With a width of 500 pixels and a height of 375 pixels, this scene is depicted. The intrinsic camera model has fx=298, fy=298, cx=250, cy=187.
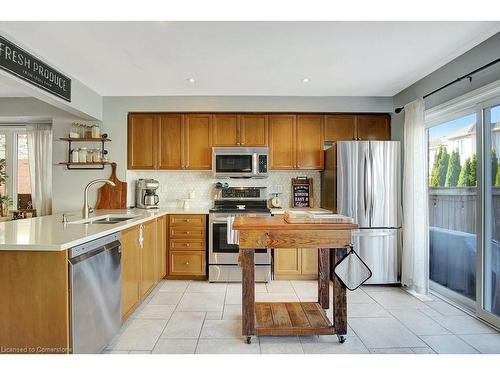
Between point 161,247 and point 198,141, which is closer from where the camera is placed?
point 161,247

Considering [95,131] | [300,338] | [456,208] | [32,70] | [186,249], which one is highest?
[32,70]

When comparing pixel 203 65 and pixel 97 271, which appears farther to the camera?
pixel 203 65

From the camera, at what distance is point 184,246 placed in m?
3.91

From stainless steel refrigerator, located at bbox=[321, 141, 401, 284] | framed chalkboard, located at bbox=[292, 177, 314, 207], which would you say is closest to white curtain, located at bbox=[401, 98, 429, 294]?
stainless steel refrigerator, located at bbox=[321, 141, 401, 284]

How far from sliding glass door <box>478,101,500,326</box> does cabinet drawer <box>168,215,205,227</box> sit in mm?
3012

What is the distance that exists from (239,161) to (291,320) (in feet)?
7.47

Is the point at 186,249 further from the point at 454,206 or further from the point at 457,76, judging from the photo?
the point at 457,76

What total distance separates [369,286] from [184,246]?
2.40 meters

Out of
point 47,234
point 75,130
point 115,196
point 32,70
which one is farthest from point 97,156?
point 47,234

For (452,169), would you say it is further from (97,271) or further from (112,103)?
(112,103)

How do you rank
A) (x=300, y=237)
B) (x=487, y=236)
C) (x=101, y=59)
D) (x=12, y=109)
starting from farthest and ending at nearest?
(x=12, y=109) < (x=101, y=59) < (x=487, y=236) < (x=300, y=237)

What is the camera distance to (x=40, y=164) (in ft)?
14.4

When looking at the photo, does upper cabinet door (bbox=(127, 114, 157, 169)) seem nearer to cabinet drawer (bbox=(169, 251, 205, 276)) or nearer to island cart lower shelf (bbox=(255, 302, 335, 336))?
cabinet drawer (bbox=(169, 251, 205, 276))
